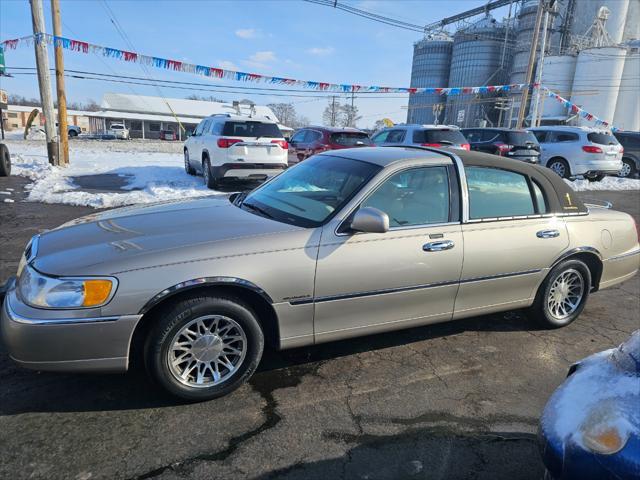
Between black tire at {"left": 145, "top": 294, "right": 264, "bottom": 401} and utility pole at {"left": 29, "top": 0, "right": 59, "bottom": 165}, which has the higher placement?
utility pole at {"left": 29, "top": 0, "right": 59, "bottom": 165}

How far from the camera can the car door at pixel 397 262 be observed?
3141mm

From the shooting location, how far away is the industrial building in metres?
45.8

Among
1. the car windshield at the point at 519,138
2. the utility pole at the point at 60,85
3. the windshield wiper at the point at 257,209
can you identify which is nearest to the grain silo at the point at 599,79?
the car windshield at the point at 519,138

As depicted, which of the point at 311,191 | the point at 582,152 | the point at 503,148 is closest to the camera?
the point at 311,191

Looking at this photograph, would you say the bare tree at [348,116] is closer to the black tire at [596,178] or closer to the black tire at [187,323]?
the black tire at [596,178]

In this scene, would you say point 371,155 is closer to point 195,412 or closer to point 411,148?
point 411,148

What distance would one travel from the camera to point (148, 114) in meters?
65.3

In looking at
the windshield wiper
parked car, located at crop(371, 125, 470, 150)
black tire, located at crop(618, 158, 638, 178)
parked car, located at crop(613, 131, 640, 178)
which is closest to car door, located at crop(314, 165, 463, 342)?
the windshield wiper

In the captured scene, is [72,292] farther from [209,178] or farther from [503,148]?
[503,148]

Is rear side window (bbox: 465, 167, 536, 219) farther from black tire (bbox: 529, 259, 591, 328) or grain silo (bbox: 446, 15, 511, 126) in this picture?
grain silo (bbox: 446, 15, 511, 126)

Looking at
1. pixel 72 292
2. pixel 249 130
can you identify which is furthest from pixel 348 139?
pixel 72 292

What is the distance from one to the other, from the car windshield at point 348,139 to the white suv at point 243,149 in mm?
1835

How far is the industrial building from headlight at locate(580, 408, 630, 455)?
41.8 m

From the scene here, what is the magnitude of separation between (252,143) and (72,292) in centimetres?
883
